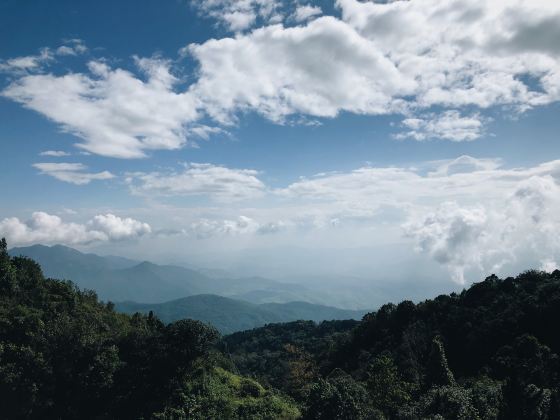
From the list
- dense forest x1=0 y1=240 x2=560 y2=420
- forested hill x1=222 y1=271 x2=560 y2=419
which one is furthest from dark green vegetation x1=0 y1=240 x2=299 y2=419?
forested hill x1=222 y1=271 x2=560 y2=419

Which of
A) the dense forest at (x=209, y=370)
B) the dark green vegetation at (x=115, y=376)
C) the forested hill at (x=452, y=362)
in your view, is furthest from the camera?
the dark green vegetation at (x=115, y=376)

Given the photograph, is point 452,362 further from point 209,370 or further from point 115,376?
point 115,376

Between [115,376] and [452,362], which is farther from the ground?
[452,362]

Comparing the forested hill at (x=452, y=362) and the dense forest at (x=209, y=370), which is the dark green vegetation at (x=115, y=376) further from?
the forested hill at (x=452, y=362)

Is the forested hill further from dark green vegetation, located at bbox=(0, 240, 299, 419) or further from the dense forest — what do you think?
dark green vegetation, located at bbox=(0, 240, 299, 419)

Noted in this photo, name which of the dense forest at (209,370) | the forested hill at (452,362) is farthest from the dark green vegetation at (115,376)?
the forested hill at (452,362)

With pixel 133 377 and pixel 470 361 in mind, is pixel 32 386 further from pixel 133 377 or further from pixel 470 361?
pixel 470 361

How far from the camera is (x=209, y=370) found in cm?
4266

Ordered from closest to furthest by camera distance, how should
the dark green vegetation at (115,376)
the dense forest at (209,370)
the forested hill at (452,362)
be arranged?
the forested hill at (452,362) < the dense forest at (209,370) < the dark green vegetation at (115,376)

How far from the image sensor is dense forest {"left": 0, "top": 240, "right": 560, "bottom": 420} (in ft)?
88.7

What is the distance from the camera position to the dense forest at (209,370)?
27.0m

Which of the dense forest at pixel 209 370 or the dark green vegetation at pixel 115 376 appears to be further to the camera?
the dark green vegetation at pixel 115 376

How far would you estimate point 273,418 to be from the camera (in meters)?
36.0

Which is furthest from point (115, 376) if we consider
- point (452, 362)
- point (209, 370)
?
point (452, 362)
